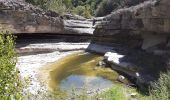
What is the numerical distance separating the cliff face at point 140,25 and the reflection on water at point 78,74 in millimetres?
2916

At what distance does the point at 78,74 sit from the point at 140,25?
6062 mm

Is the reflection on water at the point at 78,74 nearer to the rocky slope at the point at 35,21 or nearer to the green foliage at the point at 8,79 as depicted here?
the rocky slope at the point at 35,21

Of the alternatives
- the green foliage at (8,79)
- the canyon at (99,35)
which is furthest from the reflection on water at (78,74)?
the green foliage at (8,79)

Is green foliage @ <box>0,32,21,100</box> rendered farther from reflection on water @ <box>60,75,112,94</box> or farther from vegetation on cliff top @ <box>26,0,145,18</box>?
vegetation on cliff top @ <box>26,0,145,18</box>

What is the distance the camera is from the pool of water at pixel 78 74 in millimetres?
13922

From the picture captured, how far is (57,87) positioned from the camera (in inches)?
543

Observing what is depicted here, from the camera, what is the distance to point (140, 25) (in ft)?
66.1

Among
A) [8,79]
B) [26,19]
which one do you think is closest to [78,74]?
[26,19]

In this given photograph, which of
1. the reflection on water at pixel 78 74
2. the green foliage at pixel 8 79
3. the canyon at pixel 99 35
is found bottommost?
the reflection on water at pixel 78 74

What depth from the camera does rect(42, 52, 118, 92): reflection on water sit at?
13992mm

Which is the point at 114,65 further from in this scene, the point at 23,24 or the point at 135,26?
the point at 23,24

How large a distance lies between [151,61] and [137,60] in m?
1.14

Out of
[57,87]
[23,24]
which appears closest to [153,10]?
[57,87]

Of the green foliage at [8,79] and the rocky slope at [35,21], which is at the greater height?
the green foliage at [8,79]
